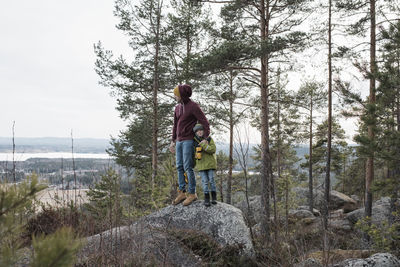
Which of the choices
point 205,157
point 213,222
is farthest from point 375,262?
point 205,157

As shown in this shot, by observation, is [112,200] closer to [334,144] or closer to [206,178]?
[206,178]

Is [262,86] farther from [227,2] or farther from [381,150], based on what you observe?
[381,150]

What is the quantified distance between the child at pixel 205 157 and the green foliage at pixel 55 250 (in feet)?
11.8

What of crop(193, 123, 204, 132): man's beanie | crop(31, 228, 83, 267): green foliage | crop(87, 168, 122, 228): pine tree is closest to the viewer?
crop(31, 228, 83, 267): green foliage

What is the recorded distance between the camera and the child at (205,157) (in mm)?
4422

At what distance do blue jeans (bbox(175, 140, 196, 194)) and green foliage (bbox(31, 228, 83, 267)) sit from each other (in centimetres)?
370

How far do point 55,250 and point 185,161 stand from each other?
377cm

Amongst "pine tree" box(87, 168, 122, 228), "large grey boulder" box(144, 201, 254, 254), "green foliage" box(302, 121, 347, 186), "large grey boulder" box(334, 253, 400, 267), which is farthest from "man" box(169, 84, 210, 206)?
"green foliage" box(302, 121, 347, 186)

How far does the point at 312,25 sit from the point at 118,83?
820 centimetres

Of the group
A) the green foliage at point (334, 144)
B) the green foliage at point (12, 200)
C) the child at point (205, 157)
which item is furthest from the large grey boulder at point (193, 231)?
the green foliage at point (334, 144)

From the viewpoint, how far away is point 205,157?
180 inches

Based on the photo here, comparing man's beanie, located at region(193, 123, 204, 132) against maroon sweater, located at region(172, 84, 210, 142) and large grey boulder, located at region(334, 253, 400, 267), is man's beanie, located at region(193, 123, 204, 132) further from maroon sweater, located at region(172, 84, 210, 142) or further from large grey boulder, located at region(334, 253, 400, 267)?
large grey boulder, located at region(334, 253, 400, 267)

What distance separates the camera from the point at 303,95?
32.2 ft

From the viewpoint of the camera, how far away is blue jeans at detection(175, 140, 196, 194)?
4535 mm
